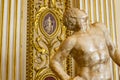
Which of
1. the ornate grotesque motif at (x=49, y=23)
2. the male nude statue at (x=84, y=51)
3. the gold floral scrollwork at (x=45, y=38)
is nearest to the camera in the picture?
the male nude statue at (x=84, y=51)

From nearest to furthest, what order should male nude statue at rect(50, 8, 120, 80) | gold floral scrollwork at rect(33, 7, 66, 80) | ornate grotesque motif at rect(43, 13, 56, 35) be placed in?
male nude statue at rect(50, 8, 120, 80) → gold floral scrollwork at rect(33, 7, 66, 80) → ornate grotesque motif at rect(43, 13, 56, 35)

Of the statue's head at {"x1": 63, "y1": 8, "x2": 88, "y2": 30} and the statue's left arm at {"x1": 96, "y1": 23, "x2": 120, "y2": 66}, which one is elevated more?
the statue's head at {"x1": 63, "y1": 8, "x2": 88, "y2": 30}

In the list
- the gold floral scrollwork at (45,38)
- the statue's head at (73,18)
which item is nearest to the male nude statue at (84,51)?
the statue's head at (73,18)

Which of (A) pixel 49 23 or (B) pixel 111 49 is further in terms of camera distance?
(A) pixel 49 23

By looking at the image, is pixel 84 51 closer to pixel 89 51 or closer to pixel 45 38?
pixel 89 51

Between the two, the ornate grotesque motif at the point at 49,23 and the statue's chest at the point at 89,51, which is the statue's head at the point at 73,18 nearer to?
the statue's chest at the point at 89,51

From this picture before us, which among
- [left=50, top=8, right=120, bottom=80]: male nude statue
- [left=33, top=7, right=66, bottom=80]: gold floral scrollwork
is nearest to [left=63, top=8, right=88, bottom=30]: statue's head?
[left=50, top=8, right=120, bottom=80]: male nude statue

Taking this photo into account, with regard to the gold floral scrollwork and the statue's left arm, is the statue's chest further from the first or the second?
the gold floral scrollwork

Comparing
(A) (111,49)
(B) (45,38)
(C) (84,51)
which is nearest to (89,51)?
(C) (84,51)

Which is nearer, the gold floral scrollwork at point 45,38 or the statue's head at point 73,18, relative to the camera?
the statue's head at point 73,18

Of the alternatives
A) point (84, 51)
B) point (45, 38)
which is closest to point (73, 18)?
point (84, 51)

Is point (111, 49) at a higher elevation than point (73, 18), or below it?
below

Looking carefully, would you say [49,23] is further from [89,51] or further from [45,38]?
[89,51]

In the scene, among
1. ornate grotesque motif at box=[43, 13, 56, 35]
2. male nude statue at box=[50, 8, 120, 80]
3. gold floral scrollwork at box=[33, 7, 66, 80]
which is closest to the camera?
male nude statue at box=[50, 8, 120, 80]
